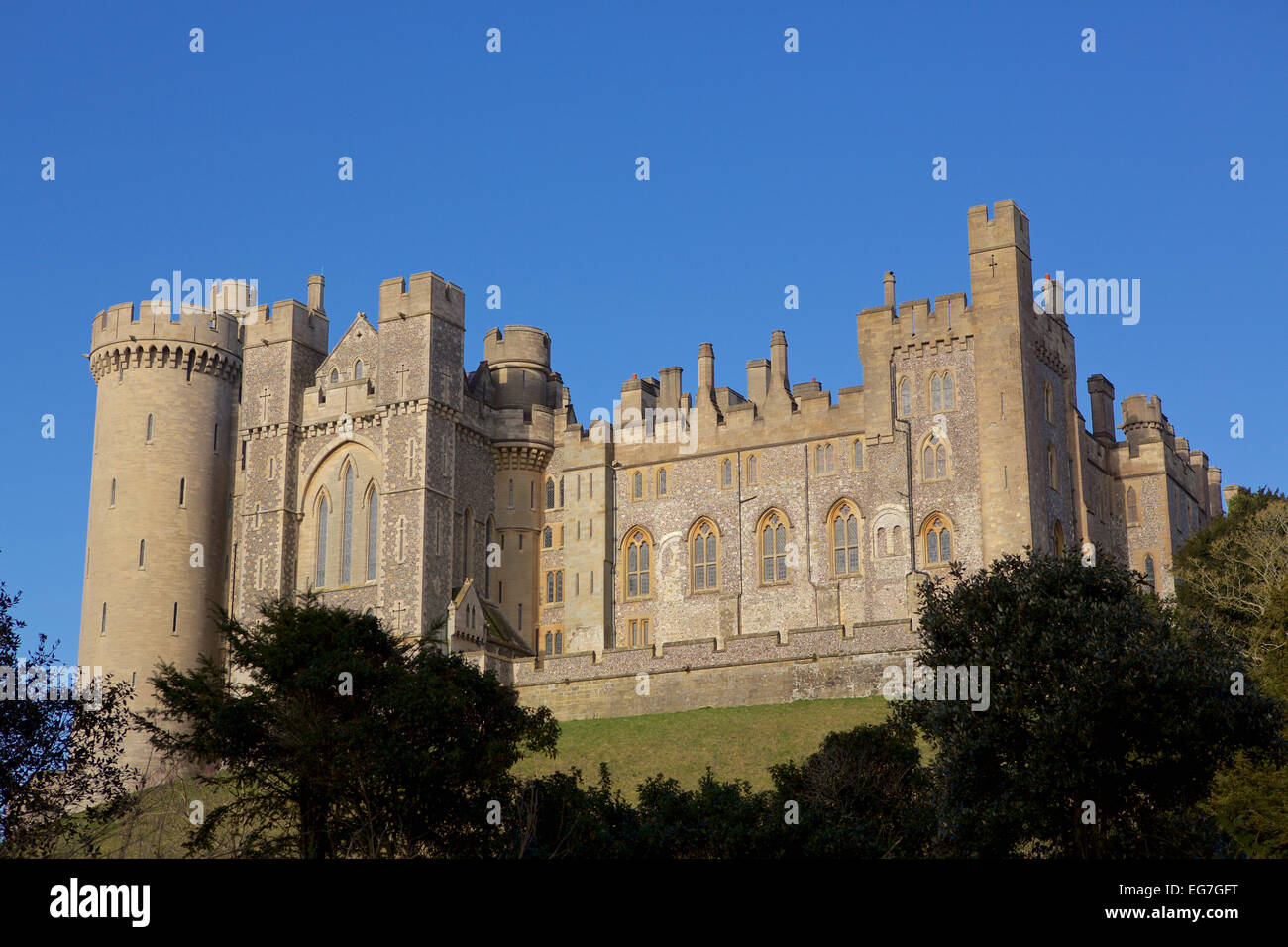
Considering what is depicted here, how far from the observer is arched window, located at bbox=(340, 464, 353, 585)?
51469 mm

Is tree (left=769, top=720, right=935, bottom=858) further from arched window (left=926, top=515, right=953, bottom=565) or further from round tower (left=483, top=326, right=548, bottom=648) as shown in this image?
round tower (left=483, top=326, right=548, bottom=648)

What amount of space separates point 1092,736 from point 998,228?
29135mm

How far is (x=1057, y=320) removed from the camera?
165ft

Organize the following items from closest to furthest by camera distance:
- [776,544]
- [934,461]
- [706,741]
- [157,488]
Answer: [706,741], [934,461], [776,544], [157,488]

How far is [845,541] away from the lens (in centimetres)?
4903

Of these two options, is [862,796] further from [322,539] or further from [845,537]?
[322,539]

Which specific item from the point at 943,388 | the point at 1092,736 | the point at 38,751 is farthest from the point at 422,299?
the point at 1092,736

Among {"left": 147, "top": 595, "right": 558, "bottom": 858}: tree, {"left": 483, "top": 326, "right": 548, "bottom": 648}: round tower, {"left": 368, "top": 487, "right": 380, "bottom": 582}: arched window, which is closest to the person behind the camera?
{"left": 147, "top": 595, "right": 558, "bottom": 858}: tree

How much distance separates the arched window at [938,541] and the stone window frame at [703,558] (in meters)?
7.57

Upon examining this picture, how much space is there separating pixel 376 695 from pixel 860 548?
2448cm

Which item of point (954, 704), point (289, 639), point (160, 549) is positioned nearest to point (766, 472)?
point (160, 549)

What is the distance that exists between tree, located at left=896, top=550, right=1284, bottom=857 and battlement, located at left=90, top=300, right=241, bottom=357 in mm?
38427

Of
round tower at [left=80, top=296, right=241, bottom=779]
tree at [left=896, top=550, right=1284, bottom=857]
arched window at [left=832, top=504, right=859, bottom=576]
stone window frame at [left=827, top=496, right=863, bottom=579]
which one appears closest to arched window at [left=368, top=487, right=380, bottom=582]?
round tower at [left=80, top=296, right=241, bottom=779]
